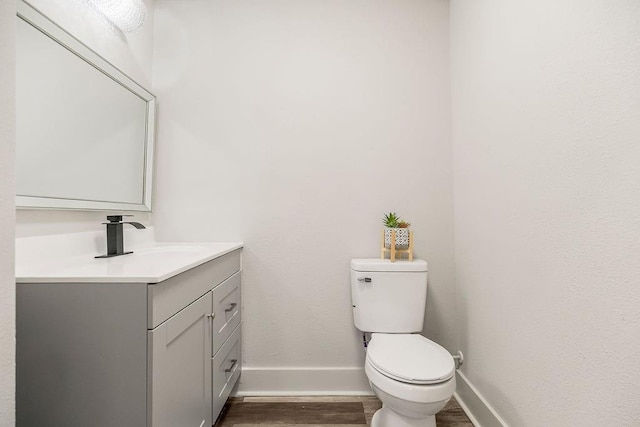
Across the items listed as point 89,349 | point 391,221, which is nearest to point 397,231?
point 391,221

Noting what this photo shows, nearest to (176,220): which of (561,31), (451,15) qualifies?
(561,31)

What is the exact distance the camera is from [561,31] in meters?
0.95

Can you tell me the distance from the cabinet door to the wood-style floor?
335mm

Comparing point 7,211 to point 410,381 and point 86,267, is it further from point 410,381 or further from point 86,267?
point 410,381

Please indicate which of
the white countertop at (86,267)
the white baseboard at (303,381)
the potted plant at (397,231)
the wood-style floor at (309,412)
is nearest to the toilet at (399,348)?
the potted plant at (397,231)

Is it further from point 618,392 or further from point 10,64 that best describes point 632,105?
point 10,64

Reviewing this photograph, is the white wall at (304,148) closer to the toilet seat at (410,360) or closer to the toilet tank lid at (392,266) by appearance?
the toilet tank lid at (392,266)

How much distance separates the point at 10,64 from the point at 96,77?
767 mm

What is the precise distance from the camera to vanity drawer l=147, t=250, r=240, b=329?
0.84 m

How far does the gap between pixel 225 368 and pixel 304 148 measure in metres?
1.24

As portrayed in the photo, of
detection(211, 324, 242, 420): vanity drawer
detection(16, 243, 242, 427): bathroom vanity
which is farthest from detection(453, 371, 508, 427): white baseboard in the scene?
detection(16, 243, 242, 427): bathroom vanity

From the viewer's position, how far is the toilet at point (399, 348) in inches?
44.1

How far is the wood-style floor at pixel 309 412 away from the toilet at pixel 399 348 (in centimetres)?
22

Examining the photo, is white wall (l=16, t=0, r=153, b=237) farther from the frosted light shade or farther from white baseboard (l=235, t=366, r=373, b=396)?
white baseboard (l=235, t=366, r=373, b=396)
